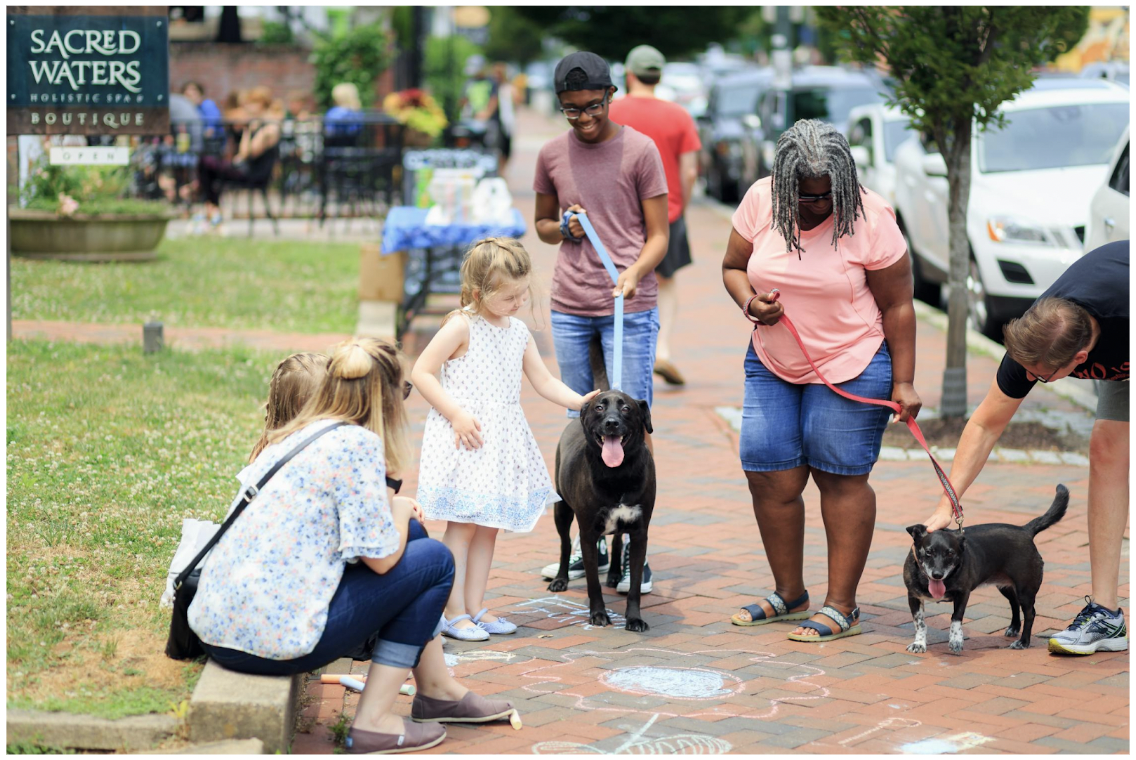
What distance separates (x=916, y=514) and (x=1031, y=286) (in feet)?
11.9

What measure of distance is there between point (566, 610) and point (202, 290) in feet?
25.4

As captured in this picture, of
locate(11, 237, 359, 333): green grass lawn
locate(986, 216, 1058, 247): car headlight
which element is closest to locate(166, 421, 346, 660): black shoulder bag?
locate(11, 237, 359, 333): green grass lawn

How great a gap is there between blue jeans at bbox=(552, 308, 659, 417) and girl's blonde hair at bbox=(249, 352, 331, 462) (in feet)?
5.42

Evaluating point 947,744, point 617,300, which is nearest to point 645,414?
point 617,300

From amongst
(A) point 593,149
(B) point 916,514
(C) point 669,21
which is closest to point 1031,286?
(B) point 916,514

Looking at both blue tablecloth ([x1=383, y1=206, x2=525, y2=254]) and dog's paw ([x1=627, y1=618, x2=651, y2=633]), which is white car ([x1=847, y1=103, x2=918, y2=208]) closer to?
blue tablecloth ([x1=383, y1=206, x2=525, y2=254])

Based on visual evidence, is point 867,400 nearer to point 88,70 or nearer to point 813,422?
point 813,422

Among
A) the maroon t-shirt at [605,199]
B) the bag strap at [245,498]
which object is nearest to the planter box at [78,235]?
the maroon t-shirt at [605,199]

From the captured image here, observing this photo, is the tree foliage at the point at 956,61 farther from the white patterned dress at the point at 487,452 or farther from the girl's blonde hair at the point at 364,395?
the girl's blonde hair at the point at 364,395

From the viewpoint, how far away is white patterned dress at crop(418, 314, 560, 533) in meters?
4.92

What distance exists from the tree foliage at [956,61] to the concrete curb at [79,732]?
229 inches

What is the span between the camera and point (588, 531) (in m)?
5.11

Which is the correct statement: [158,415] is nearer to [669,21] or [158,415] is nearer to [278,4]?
[278,4]

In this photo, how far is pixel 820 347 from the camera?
194 inches
